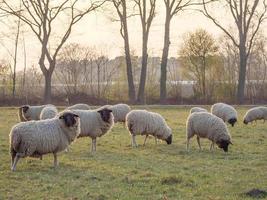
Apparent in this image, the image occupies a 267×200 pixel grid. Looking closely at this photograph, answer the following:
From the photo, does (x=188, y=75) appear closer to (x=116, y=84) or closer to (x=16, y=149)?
(x=116, y=84)

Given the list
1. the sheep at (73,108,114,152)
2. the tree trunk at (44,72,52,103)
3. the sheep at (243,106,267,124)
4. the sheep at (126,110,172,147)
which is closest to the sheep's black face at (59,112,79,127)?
the sheep at (73,108,114,152)

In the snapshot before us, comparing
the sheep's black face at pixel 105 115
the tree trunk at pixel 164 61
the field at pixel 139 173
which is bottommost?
the field at pixel 139 173

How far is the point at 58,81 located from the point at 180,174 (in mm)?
47802

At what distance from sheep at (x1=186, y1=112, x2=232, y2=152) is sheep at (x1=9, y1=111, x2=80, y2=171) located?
15.0 feet

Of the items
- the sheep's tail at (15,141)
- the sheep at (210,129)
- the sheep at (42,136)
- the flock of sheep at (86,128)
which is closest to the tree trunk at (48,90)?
the flock of sheep at (86,128)

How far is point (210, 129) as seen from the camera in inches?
650

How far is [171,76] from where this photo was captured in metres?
58.1

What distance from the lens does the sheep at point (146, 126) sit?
17922mm

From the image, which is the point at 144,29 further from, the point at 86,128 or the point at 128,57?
the point at 86,128

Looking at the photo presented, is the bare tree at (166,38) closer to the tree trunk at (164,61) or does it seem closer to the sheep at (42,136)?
the tree trunk at (164,61)

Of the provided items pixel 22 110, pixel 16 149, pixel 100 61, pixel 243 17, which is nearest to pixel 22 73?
pixel 100 61

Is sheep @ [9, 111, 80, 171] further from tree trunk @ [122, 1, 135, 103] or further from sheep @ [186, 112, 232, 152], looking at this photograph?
tree trunk @ [122, 1, 135, 103]

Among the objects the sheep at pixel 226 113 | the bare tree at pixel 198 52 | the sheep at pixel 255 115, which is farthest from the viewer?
the bare tree at pixel 198 52

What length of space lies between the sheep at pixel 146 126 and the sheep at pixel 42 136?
4515 mm
